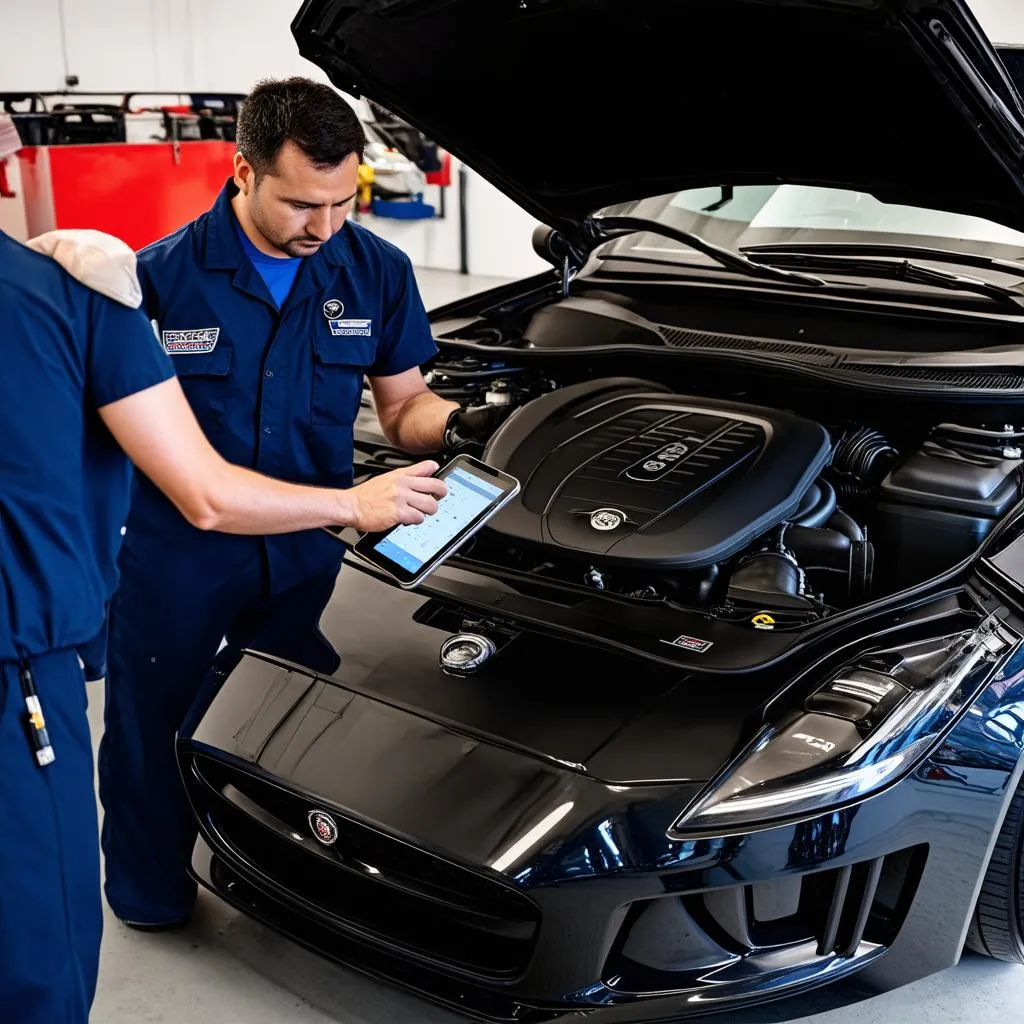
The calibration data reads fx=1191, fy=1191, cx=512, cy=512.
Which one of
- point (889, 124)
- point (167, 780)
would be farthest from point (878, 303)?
point (167, 780)

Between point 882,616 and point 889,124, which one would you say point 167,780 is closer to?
point 882,616

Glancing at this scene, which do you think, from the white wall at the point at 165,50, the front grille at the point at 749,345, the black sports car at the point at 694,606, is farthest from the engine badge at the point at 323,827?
the white wall at the point at 165,50

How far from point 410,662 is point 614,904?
19.3 inches

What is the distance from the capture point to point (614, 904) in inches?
59.3

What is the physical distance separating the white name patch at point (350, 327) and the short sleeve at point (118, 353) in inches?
29.2

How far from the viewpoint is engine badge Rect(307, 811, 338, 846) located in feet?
5.46

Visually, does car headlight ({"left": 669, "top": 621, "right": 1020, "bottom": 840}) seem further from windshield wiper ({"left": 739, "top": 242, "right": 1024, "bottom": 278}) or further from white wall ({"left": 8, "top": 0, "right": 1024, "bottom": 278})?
white wall ({"left": 8, "top": 0, "right": 1024, "bottom": 278})

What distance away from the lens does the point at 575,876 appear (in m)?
1.49

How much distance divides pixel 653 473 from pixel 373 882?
0.81 m

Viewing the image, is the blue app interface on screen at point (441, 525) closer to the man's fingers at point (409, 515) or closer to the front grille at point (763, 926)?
the man's fingers at point (409, 515)

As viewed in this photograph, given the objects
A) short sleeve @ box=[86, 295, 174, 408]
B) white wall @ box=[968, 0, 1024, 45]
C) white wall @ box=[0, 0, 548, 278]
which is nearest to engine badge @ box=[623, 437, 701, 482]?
short sleeve @ box=[86, 295, 174, 408]

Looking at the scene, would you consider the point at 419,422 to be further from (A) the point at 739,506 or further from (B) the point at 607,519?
(A) the point at 739,506

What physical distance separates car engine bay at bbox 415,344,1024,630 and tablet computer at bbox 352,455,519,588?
19 cm

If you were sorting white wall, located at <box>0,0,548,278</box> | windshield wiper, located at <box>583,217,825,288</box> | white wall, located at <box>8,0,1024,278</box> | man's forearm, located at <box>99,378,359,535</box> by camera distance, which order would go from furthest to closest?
white wall, located at <box>0,0,548,278</box>, white wall, located at <box>8,0,1024,278</box>, windshield wiper, located at <box>583,217,825,288</box>, man's forearm, located at <box>99,378,359,535</box>
